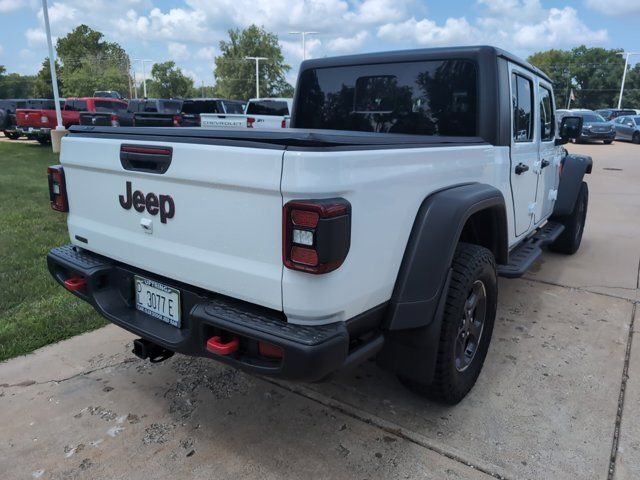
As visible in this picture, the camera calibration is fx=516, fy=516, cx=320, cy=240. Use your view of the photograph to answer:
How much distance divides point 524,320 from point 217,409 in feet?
8.39

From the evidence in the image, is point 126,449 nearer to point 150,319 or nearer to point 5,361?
point 150,319

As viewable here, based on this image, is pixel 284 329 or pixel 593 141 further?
pixel 593 141

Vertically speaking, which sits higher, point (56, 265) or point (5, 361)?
point (56, 265)

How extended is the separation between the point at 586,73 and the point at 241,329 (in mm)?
96810

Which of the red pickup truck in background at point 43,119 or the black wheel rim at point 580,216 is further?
the red pickup truck in background at point 43,119

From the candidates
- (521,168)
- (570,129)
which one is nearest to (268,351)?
(521,168)

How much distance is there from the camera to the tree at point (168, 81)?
7700 centimetres

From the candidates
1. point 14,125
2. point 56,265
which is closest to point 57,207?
point 56,265

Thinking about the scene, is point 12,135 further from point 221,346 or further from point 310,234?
point 310,234

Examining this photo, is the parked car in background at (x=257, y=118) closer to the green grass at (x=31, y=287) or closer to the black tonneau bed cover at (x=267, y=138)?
the green grass at (x=31, y=287)

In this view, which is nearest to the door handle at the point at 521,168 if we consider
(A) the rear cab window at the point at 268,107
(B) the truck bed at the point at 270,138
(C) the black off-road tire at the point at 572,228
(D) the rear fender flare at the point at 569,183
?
(B) the truck bed at the point at 270,138

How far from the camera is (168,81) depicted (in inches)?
3041

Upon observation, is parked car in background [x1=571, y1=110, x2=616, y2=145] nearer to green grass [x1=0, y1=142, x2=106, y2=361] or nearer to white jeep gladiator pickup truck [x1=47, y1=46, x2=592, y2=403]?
green grass [x1=0, y1=142, x2=106, y2=361]

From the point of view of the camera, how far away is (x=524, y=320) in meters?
4.14
